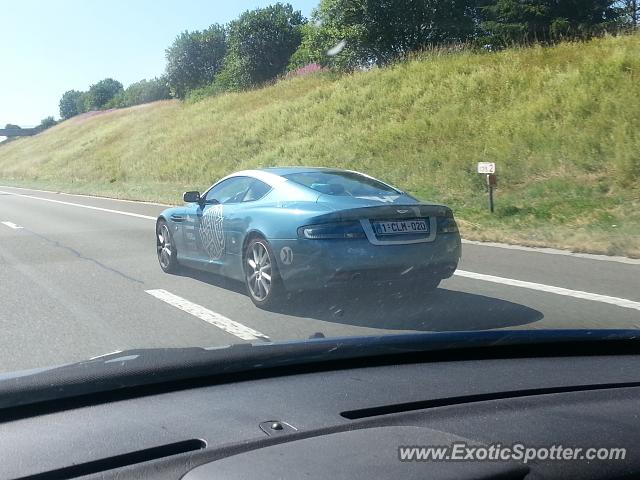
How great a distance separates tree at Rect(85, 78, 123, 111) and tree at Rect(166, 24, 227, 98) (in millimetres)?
50083

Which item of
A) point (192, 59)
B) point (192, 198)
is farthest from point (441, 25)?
point (192, 59)

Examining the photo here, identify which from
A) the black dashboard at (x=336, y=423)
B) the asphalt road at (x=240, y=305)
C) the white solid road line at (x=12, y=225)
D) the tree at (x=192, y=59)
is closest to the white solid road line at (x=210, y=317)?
the asphalt road at (x=240, y=305)

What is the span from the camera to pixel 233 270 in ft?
26.8

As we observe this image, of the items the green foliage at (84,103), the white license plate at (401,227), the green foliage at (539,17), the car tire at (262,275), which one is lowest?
the car tire at (262,275)

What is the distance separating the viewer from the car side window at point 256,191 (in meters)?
8.02

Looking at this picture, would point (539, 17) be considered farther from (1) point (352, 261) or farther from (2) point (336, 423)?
(2) point (336, 423)

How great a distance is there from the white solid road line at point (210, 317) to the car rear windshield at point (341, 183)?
157cm

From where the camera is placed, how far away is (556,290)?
328 inches

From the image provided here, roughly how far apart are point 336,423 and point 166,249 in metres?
7.59

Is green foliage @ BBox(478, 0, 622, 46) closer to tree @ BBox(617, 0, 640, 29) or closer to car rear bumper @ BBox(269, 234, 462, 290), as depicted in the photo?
tree @ BBox(617, 0, 640, 29)

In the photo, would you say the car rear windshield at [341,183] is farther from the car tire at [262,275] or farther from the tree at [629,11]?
the tree at [629,11]

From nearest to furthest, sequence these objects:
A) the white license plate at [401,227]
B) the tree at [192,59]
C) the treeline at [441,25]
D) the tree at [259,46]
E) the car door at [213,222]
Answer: the white license plate at [401,227]
the car door at [213,222]
the treeline at [441,25]
the tree at [259,46]
the tree at [192,59]

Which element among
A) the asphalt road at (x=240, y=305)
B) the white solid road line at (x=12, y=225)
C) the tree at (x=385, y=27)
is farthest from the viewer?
the tree at (x=385, y=27)

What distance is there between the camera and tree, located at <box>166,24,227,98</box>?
6769cm
